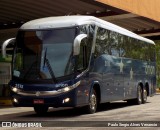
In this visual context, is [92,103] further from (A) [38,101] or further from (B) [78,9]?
(B) [78,9]

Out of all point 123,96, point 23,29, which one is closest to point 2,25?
point 123,96

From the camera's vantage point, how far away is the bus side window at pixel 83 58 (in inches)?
551

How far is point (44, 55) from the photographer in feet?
45.5

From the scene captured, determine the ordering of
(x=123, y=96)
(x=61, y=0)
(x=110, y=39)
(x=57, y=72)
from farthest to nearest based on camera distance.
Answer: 1. (x=61, y=0)
2. (x=123, y=96)
3. (x=110, y=39)
4. (x=57, y=72)

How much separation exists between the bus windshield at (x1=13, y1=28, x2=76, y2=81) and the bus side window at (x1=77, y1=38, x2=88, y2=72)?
0.35 m

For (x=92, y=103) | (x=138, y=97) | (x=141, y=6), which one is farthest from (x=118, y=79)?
(x=141, y=6)

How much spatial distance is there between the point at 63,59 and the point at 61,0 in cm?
980

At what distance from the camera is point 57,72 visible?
1367 cm

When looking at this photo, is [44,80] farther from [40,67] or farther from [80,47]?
[80,47]

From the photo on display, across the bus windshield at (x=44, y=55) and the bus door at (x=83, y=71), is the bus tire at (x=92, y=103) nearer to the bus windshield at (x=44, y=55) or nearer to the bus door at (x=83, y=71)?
the bus door at (x=83, y=71)

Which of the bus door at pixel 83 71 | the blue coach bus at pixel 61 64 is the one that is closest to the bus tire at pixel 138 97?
the blue coach bus at pixel 61 64

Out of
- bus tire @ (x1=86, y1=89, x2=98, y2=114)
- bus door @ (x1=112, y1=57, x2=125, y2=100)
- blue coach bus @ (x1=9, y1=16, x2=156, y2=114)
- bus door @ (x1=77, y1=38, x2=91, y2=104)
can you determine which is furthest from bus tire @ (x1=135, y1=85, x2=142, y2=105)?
bus door @ (x1=77, y1=38, x2=91, y2=104)

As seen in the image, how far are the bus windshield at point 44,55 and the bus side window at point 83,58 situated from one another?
35 centimetres

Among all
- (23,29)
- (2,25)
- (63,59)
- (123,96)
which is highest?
(2,25)
